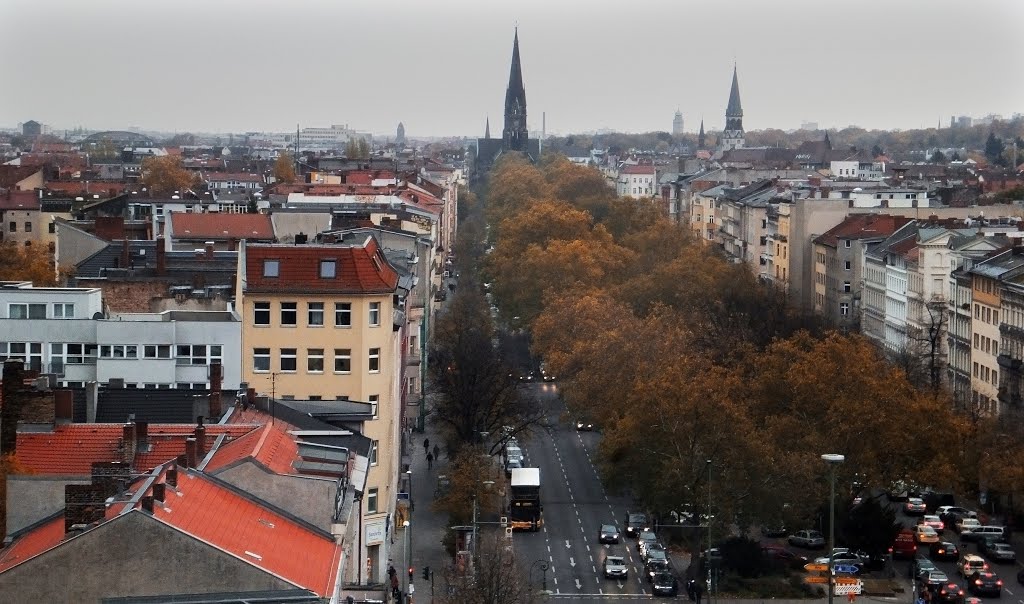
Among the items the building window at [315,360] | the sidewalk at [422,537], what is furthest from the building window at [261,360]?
the sidewalk at [422,537]

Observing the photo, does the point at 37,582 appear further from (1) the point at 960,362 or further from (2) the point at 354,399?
(1) the point at 960,362

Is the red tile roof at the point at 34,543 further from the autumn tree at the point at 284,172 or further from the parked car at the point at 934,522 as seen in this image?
the autumn tree at the point at 284,172

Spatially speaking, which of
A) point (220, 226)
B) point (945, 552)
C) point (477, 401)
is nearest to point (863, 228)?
point (220, 226)

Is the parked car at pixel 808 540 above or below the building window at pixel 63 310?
below

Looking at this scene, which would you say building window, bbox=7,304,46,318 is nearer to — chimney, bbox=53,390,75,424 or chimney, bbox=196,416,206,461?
chimney, bbox=53,390,75,424

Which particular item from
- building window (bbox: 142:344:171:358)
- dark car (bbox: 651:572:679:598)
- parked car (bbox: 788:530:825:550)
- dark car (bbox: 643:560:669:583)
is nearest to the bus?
dark car (bbox: 643:560:669:583)

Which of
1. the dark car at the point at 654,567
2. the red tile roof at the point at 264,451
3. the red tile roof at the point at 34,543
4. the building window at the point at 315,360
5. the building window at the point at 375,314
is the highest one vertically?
the building window at the point at 375,314

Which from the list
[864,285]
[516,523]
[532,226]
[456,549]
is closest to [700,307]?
[864,285]
